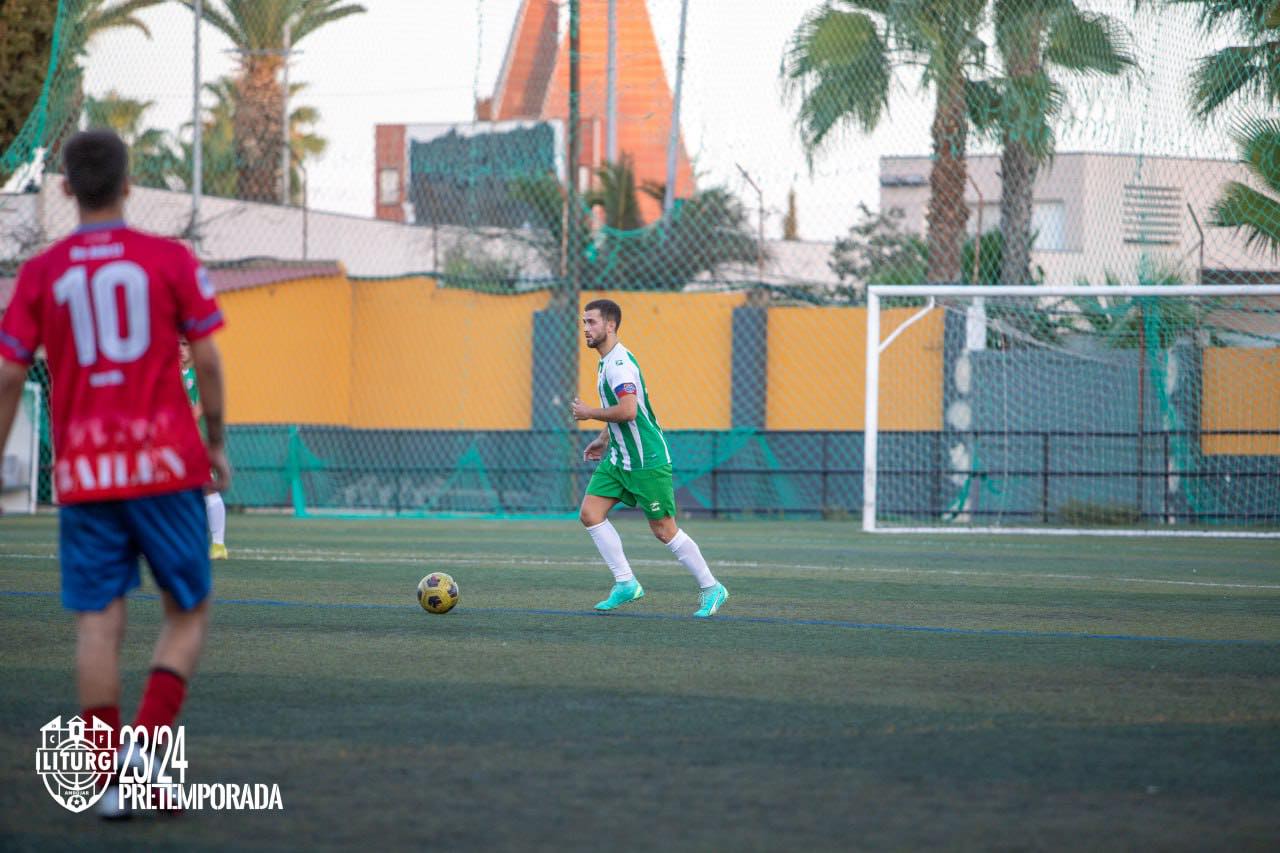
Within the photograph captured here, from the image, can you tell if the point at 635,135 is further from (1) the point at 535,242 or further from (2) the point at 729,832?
(2) the point at 729,832

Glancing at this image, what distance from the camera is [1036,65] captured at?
19250 millimetres

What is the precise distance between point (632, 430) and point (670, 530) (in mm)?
646

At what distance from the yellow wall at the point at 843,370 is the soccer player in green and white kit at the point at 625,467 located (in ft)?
51.6

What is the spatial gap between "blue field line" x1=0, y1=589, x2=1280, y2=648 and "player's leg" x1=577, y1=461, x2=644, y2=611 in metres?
0.27

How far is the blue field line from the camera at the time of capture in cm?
868

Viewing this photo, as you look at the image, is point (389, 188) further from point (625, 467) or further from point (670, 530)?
point (670, 530)

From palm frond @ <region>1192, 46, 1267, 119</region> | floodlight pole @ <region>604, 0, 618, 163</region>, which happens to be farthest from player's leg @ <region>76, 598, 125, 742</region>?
A: floodlight pole @ <region>604, 0, 618, 163</region>

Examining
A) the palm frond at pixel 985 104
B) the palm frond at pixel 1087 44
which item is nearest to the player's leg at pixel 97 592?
the palm frond at pixel 1087 44

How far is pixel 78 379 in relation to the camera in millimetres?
4488

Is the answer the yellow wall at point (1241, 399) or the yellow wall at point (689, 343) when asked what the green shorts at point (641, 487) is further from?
the yellow wall at point (689, 343)

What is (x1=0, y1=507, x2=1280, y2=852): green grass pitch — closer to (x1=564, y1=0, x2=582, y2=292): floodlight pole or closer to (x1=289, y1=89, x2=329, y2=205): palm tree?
(x1=564, y1=0, x2=582, y2=292): floodlight pole

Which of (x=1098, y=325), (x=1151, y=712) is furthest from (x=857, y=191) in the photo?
(x=1151, y=712)

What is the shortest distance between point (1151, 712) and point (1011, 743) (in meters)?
0.99

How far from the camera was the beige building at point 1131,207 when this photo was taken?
19.4m
